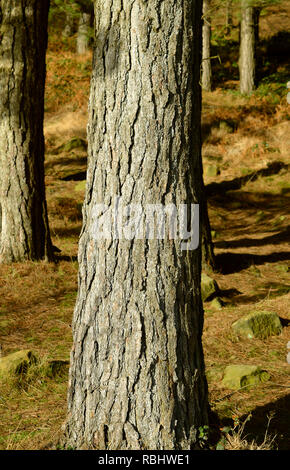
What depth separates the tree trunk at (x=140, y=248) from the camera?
2941 millimetres

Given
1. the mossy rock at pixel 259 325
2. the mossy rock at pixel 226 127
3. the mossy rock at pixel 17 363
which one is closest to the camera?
the mossy rock at pixel 17 363

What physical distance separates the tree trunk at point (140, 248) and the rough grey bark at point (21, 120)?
3.79 m

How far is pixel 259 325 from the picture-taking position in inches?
221

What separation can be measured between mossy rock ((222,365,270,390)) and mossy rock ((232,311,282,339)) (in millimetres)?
887

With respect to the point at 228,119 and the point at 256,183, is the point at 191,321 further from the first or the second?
the point at 228,119

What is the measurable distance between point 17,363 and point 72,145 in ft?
32.8

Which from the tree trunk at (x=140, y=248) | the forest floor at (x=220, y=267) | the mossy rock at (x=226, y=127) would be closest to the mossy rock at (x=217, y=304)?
the forest floor at (x=220, y=267)

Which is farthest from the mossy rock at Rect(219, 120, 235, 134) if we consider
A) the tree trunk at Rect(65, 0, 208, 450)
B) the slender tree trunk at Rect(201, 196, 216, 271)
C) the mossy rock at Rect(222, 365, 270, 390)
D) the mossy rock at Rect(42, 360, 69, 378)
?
the tree trunk at Rect(65, 0, 208, 450)

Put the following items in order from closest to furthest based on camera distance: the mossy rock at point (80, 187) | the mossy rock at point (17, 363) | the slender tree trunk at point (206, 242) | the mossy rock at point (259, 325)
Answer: the mossy rock at point (17, 363)
the mossy rock at point (259, 325)
the slender tree trunk at point (206, 242)
the mossy rock at point (80, 187)

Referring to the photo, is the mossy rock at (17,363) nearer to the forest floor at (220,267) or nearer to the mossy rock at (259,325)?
the forest floor at (220,267)

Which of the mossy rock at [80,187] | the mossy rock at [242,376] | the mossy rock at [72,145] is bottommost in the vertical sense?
the mossy rock at [242,376]

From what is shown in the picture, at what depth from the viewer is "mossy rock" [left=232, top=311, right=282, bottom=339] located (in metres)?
5.57

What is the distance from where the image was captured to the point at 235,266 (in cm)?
797

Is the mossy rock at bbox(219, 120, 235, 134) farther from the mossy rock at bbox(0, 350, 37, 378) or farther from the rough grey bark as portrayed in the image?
the mossy rock at bbox(0, 350, 37, 378)
